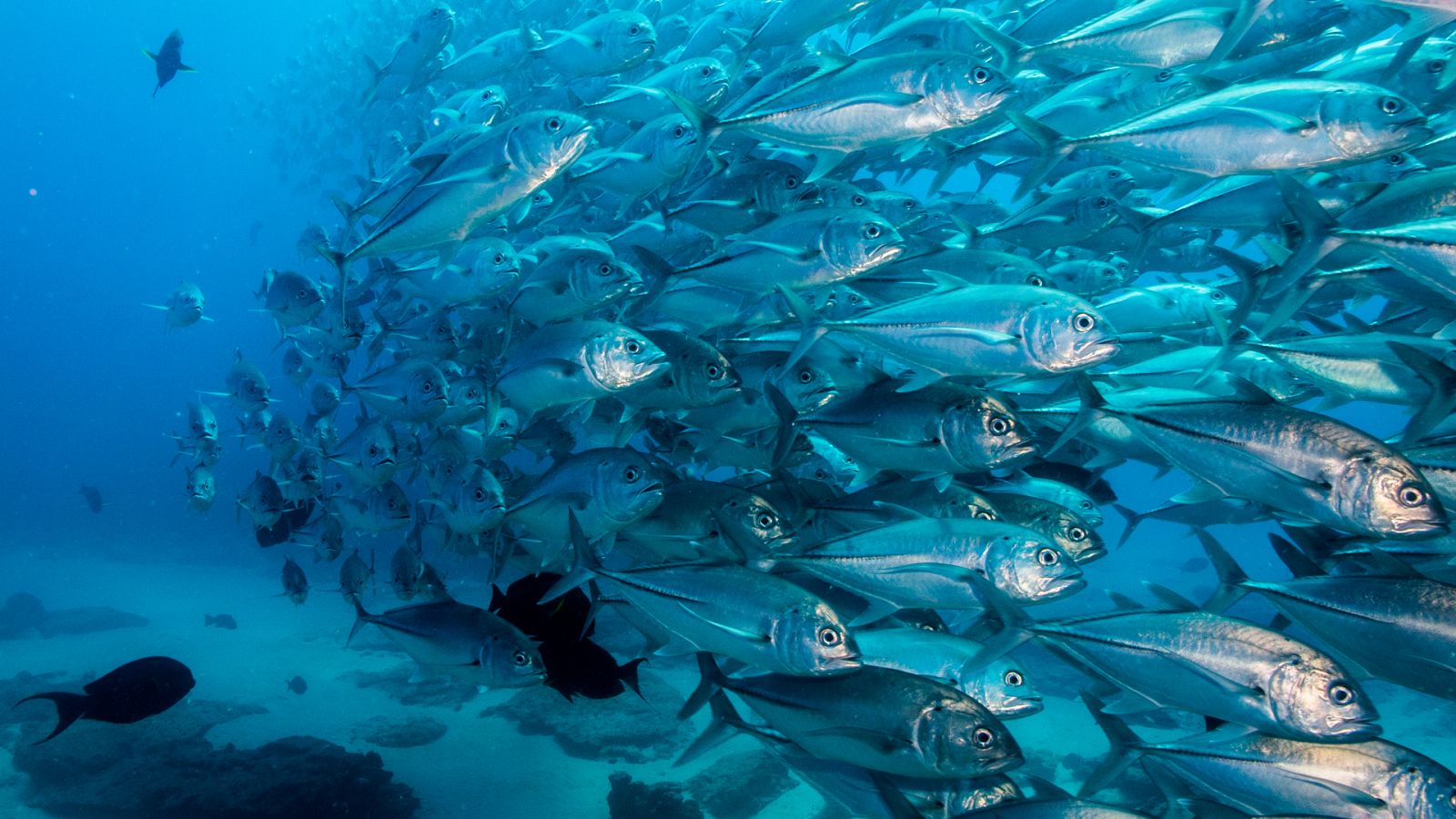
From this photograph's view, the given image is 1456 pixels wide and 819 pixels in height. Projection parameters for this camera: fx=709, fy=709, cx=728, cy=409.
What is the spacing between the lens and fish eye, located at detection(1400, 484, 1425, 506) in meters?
2.24

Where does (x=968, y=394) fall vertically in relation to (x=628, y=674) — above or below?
above

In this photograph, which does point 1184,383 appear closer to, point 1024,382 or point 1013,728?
point 1024,382

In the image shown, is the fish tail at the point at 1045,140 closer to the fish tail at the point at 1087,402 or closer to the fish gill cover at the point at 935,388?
the fish gill cover at the point at 935,388

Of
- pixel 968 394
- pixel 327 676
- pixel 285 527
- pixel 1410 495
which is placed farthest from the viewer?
pixel 327 676

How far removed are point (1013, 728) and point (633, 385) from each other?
11011 mm

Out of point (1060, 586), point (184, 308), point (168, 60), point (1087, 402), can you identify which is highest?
point (168, 60)

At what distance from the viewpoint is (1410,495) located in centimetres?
225

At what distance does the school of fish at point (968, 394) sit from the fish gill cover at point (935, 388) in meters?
0.02

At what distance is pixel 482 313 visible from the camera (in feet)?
17.8


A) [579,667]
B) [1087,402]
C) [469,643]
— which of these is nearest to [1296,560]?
[1087,402]

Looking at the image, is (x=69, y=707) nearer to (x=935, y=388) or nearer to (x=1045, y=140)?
(x=935, y=388)

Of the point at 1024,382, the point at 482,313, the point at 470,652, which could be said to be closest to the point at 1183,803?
the point at 1024,382

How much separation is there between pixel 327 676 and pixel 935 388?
539 inches

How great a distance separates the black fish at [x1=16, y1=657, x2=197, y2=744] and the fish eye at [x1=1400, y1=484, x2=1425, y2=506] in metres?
6.70
